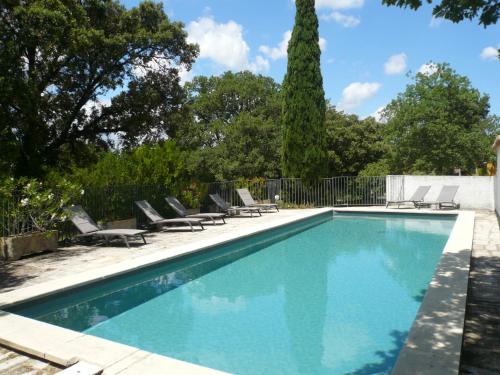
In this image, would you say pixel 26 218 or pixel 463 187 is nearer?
pixel 26 218

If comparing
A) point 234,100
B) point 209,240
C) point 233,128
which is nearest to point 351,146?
point 233,128

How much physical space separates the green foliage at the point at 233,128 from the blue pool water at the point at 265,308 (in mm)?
9017

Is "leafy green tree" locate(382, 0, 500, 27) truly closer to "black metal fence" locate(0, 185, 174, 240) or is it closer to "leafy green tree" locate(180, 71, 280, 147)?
"black metal fence" locate(0, 185, 174, 240)

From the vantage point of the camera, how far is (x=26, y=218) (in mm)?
8742

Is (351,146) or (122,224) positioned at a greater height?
(351,146)

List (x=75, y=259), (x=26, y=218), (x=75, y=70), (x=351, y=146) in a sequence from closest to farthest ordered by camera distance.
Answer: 1. (x=75, y=259)
2. (x=26, y=218)
3. (x=75, y=70)
4. (x=351, y=146)

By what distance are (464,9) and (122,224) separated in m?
10.5

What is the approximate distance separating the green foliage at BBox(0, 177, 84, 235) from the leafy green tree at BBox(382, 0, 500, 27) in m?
7.67

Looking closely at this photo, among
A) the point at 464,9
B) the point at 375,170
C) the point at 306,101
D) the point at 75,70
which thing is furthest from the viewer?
the point at 375,170

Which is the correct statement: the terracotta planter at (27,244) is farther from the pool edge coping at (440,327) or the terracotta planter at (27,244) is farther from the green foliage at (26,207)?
the pool edge coping at (440,327)

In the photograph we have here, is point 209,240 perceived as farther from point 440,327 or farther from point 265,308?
point 440,327

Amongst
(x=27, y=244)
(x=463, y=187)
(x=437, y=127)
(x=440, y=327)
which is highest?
(x=437, y=127)

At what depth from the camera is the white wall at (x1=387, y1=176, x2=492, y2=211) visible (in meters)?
17.6

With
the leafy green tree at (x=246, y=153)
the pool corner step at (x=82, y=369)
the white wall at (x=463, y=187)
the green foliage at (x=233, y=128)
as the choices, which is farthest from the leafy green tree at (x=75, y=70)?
the leafy green tree at (x=246, y=153)
